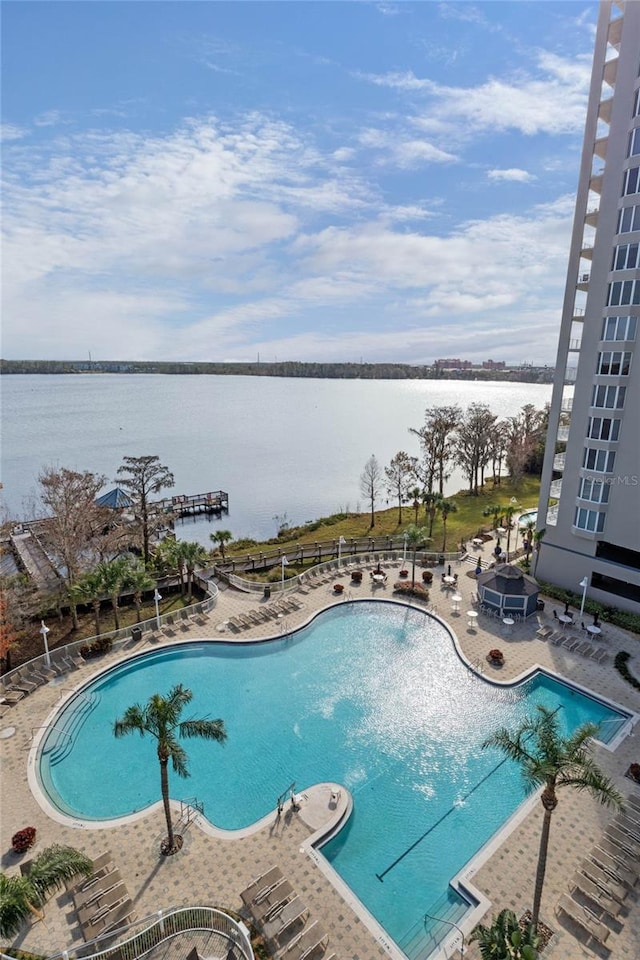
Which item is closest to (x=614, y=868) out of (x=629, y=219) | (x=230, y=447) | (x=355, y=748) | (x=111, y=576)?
(x=355, y=748)

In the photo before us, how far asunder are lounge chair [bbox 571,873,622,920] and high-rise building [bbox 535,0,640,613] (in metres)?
17.1

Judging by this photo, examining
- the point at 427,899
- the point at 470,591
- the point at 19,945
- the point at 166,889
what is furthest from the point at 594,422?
the point at 19,945

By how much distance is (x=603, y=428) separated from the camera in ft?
89.2

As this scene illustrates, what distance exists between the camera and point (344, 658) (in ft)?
81.6

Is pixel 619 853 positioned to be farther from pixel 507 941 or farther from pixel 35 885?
pixel 35 885

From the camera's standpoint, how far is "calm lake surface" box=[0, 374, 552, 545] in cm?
5694

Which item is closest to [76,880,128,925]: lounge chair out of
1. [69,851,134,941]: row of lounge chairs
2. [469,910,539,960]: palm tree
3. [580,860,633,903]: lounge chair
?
[69,851,134,941]: row of lounge chairs

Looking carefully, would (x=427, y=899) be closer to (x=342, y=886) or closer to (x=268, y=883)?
(x=342, y=886)

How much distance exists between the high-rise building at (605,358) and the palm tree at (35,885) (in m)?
26.9

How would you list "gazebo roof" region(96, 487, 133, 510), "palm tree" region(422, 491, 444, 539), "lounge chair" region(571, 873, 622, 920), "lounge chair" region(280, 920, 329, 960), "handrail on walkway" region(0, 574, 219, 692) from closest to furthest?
"lounge chair" region(280, 920, 329, 960) < "lounge chair" region(571, 873, 622, 920) < "handrail on walkway" region(0, 574, 219, 692) < "palm tree" region(422, 491, 444, 539) < "gazebo roof" region(96, 487, 133, 510)

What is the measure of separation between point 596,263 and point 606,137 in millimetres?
6617

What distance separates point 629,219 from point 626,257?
1909 millimetres

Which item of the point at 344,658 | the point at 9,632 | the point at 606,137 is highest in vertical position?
the point at 606,137

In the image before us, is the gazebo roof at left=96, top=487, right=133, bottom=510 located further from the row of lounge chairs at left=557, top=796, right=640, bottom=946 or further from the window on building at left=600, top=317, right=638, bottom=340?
the row of lounge chairs at left=557, top=796, right=640, bottom=946
